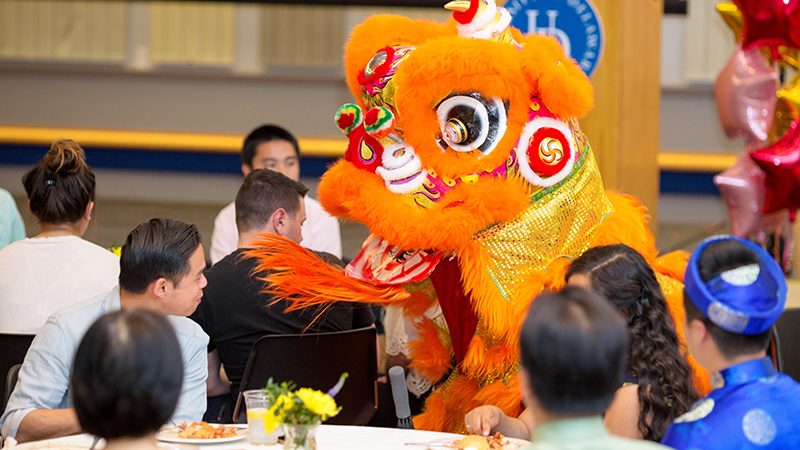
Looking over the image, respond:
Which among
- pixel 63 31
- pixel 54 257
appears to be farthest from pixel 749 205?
pixel 63 31

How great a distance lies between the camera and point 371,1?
24.1 feet

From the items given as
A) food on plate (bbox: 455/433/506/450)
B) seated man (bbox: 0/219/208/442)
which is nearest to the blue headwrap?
food on plate (bbox: 455/433/506/450)

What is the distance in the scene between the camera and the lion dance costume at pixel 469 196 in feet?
10.4

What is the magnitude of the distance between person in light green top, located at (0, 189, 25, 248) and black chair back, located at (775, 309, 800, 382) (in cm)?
275

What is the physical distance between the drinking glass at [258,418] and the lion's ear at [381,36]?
43.3 inches

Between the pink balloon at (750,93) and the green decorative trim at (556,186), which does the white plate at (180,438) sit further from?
the pink balloon at (750,93)

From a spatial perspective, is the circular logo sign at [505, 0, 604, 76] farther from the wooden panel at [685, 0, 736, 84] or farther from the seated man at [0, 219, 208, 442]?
the wooden panel at [685, 0, 736, 84]

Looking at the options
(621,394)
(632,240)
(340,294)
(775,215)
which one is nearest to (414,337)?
(340,294)

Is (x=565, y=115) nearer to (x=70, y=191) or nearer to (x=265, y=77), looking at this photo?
(x=70, y=191)

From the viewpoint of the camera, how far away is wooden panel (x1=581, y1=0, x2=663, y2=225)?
16.4 feet

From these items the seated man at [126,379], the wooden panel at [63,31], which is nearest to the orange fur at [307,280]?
the seated man at [126,379]

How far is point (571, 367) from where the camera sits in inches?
67.7

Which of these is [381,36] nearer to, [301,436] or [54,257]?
[54,257]

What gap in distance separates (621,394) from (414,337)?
3.52ft
